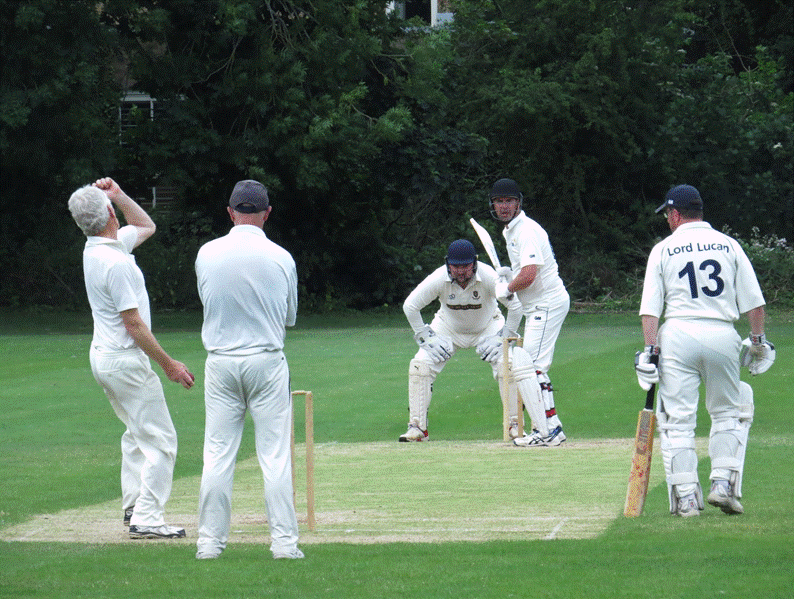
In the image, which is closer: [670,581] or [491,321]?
[670,581]

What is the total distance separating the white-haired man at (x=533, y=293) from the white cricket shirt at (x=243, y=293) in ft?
16.1

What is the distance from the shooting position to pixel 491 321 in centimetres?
1204

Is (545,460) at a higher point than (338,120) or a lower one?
lower

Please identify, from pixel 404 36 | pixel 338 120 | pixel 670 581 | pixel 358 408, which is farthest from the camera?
pixel 404 36

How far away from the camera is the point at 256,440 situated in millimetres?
6207

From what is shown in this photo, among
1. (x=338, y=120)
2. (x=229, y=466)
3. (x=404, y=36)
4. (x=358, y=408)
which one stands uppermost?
(x=404, y=36)

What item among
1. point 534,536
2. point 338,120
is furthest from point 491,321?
point 338,120

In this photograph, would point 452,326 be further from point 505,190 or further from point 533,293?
point 505,190

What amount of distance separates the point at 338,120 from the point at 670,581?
22077 millimetres

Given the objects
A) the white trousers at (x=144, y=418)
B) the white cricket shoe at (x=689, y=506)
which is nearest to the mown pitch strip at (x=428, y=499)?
the white trousers at (x=144, y=418)

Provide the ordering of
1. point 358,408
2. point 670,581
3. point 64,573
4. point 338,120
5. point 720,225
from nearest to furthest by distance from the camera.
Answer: point 670,581, point 64,573, point 358,408, point 338,120, point 720,225

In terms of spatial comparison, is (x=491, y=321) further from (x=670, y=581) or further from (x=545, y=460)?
(x=670, y=581)

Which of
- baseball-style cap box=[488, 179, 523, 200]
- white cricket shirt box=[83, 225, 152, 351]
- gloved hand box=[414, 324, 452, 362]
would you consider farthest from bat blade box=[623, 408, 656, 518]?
gloved hand box=[414, 324, 452, 362]

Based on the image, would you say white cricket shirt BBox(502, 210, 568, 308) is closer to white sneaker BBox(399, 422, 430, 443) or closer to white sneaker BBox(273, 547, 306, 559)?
white sneaker BBox(399, 422, 430, 443)
